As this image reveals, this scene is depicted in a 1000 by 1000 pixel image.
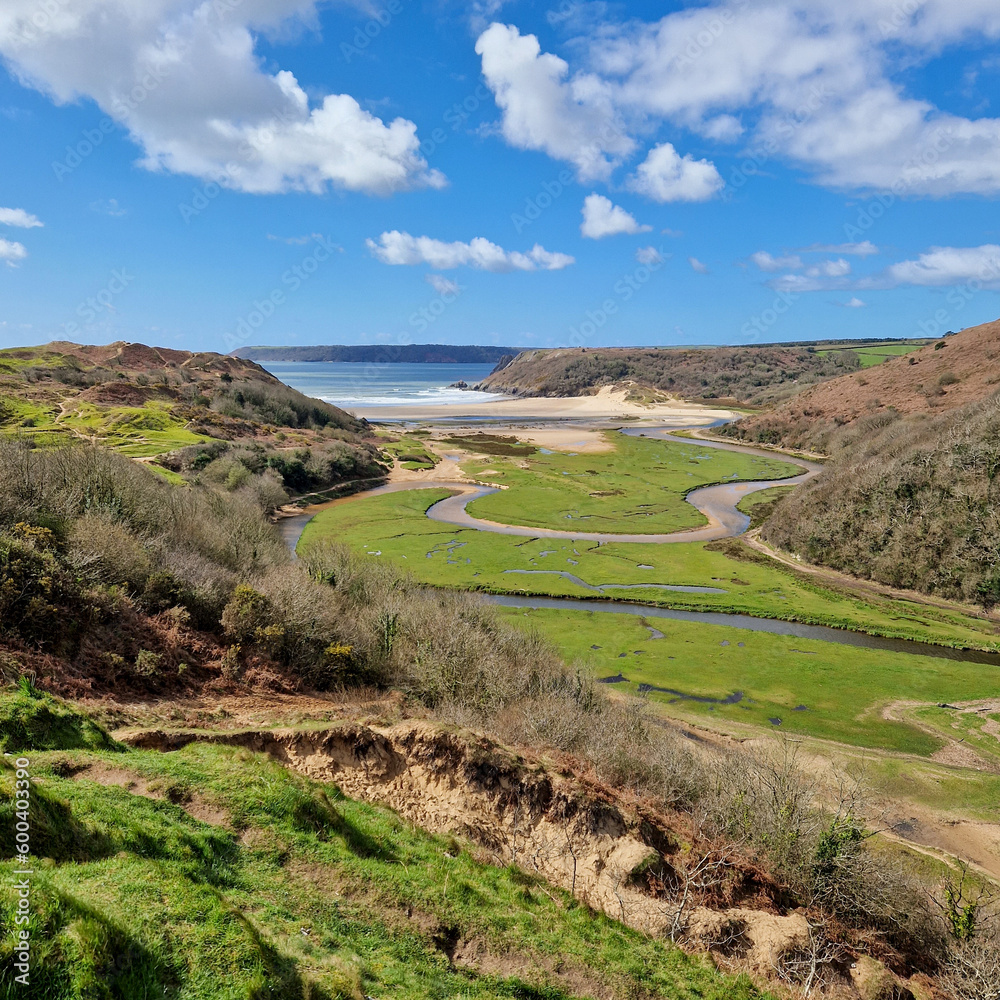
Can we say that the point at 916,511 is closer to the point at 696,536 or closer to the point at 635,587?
the point at 696,536

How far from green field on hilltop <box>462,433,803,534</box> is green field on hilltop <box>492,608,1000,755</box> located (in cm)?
3242

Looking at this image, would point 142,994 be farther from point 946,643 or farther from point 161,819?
point 946,643

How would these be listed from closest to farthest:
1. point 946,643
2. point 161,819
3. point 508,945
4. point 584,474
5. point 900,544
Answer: point 161,819 → point 508,945 → point 946,643 → point 900,544 → point 584,474

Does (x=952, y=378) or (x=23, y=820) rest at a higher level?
(x=952, y=378)


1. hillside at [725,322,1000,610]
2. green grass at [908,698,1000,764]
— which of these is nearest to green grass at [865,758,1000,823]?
green grass at [908,698,1000,764]

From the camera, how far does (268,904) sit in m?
10.5

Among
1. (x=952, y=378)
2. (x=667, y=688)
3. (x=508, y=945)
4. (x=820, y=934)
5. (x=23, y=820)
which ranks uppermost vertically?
(x=952, y=378)

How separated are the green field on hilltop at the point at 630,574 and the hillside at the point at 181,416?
20.0 metres

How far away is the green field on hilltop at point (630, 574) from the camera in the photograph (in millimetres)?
49938

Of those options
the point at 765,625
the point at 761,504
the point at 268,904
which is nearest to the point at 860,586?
the point at 765,625

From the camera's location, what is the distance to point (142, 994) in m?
7.02

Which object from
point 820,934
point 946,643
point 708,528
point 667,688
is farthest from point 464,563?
point 820,934

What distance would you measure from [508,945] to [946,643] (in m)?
47.2

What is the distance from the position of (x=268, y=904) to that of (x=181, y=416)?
11115 centimetres
